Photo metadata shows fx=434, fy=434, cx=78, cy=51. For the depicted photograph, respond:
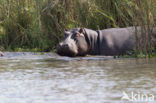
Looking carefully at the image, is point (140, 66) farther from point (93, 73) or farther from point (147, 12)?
point (147, 12)

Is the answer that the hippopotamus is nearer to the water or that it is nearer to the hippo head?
the hippo head

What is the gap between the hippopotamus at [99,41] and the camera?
27.2 ft

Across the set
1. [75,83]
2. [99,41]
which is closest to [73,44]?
[99,41]


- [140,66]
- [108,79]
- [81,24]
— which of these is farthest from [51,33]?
[108,79]

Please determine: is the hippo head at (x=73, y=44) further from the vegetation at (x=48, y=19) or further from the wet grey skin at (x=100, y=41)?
the vegetation at (x=48, y=19)

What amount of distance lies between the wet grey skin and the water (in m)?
2.15

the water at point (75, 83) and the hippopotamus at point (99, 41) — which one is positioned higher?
the hippopotamus at point (99, 41)

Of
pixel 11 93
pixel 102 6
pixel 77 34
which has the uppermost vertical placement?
pixel 102 6

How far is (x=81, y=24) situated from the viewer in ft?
30.6

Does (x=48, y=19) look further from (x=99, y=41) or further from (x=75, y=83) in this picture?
(x=75, y=83)

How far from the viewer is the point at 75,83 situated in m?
4.41

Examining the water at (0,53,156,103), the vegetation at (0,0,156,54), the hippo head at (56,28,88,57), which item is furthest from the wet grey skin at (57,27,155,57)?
the water at (0,53,156,103)

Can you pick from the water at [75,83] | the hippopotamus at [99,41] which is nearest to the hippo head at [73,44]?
the hippopotamus at [99,41]

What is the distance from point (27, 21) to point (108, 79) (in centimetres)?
581
